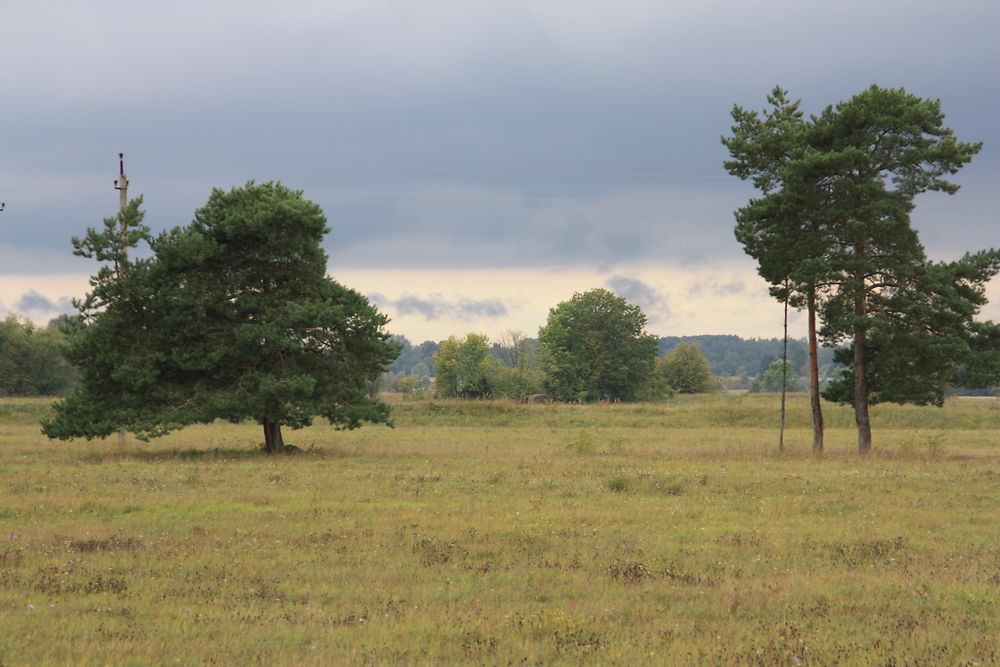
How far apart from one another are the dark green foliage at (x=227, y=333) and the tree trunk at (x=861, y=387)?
21855mm

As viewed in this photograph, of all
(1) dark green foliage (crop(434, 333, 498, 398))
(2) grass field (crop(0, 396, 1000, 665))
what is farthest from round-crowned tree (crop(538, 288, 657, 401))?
(2) grass field (crop(0, 396, 1000, 665))

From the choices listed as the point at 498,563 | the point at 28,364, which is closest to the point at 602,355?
the point at 28,364

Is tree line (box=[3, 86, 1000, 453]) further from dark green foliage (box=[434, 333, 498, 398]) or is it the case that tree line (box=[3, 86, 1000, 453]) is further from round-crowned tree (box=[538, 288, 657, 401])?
dark green foliage (box=[434, 333, 498, 398])

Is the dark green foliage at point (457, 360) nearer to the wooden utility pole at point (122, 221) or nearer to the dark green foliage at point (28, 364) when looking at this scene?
the dark green foliage at point (28, 364)

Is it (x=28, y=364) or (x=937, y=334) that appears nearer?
(x=937, y=334)

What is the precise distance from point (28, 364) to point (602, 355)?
8128cm

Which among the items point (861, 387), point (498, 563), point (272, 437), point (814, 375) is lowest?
point (498, 563)

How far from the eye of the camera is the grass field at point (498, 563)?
33.6 feet

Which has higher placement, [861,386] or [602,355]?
[602,355]

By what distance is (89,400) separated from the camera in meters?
35.4

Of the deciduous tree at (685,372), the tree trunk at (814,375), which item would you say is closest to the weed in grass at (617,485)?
the tree trunk at (814,375)

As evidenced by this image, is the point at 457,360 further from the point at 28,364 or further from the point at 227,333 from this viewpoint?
the point at 227,333

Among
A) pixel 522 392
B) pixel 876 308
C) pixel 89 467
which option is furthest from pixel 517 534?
pixel 522 392

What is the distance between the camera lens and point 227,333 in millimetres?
36906
